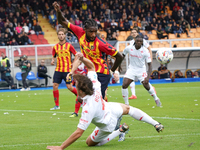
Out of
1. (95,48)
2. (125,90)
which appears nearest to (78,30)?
(95,48)

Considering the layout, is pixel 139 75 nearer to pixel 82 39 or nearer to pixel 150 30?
pixel 82 39

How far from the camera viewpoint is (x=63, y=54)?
1057 centimetres

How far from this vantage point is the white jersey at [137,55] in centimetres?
1052

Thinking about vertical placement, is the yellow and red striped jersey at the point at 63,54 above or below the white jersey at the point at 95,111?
above

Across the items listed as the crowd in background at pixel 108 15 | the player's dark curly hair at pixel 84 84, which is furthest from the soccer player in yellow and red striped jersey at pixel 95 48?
the crowd in background at pixel 108 15

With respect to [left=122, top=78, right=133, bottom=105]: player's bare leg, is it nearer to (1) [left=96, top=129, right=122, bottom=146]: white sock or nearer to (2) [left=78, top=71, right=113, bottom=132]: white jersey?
(1) [left=96, top=129, right=122, bottom=146]: white sock

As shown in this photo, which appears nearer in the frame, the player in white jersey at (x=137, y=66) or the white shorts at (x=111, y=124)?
the white shorts at (x=111, y=124)

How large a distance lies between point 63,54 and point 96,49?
14.4 ft

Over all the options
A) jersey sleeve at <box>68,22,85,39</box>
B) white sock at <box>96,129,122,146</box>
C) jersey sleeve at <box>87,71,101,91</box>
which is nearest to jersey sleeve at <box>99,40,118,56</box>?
jersey sleeve at <box>68,22,85,39</box>

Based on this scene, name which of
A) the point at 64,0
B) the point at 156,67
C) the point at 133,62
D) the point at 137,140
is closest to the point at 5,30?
the point at 64,0

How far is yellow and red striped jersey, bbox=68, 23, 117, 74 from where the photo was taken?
630 centimetres

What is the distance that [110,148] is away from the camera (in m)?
5.04

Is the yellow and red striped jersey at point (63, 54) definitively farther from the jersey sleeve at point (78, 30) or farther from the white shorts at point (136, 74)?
the jersey sleeve at point (78, 30)

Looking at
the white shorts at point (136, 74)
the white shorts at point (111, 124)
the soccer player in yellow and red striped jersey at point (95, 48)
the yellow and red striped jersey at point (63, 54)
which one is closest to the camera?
the white shorts at point (111, 124)
